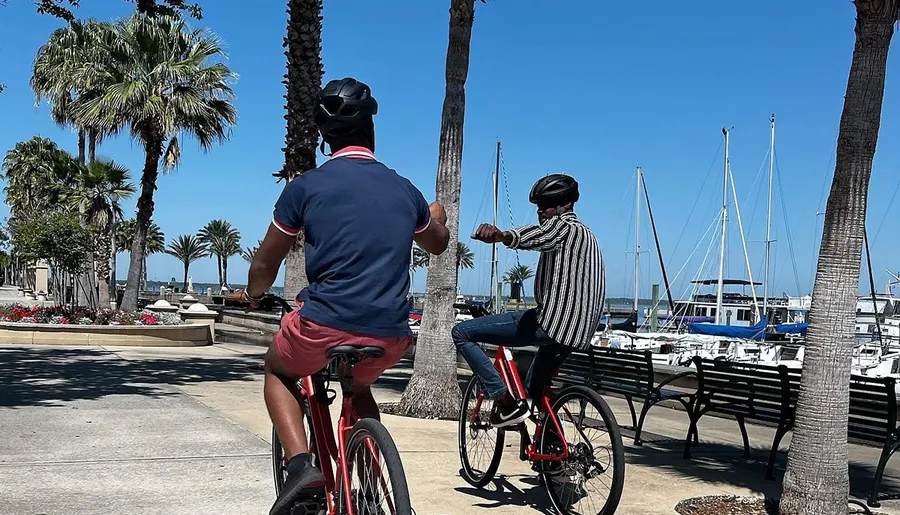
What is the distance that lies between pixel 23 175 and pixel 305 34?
200ft

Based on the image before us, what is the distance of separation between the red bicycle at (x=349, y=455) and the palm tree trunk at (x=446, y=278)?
5.51 metres

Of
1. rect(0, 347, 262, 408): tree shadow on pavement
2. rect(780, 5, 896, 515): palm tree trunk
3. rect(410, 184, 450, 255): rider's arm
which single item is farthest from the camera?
rect(0, 347, 262, 408): tree shadow on pavement

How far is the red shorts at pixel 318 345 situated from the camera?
10.6 feet

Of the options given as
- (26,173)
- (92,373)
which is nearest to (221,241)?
(26,173)

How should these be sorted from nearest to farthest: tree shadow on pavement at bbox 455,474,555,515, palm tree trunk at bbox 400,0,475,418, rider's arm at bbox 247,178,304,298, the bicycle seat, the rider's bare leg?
the bicycle seat, rider's arm at bbox 247,178,304,298, the rider's bare leg, tree shadow on pavement at bbox 455,474,555,515, palm tree trunk at bbox 400,0,475,418

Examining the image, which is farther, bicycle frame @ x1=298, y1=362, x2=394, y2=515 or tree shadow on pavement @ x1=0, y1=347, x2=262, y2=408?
tree shadow on pavement @ x1=0, y1=347, x2=262, y2=408

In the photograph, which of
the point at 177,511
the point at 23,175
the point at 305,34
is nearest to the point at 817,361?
the point at 177,511

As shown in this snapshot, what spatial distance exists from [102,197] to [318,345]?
31870mm

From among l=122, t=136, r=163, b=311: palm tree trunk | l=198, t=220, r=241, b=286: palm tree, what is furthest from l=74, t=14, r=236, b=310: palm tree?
l=198, t=220, r=241, b=286: palm tree

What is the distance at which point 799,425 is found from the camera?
5230mm

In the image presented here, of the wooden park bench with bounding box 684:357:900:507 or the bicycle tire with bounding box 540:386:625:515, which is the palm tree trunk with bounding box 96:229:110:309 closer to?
the wooden park bench with bounding box 684:357:900:507

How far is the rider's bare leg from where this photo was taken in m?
3.42

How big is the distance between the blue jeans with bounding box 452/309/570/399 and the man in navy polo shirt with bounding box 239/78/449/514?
175 centimetres

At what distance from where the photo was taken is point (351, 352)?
10.5 feet
